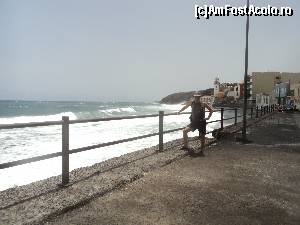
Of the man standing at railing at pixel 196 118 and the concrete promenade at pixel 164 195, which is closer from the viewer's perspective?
the concrete promenade at pixel 164 195

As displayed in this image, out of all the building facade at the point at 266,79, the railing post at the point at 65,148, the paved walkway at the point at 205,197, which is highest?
the building facade at the point at 266,79

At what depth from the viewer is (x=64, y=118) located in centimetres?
582

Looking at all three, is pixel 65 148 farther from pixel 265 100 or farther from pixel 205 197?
pixel 265 100

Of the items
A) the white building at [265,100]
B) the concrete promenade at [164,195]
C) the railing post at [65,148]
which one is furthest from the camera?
the white building at [265,100]

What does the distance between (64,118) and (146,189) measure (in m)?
1.72

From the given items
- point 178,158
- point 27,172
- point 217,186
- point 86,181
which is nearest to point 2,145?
point 27,172

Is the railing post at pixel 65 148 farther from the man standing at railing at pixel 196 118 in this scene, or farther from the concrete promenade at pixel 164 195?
the man standing at railing at pixel 196 118

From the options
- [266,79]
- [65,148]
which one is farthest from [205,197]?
[266,79]

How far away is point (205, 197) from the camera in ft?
17.9

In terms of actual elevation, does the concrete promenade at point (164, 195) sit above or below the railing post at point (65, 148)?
below

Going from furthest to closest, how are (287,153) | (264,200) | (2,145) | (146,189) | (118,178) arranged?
(2,145)
(287,153)
(118,178)
(146,189)
(264,200)

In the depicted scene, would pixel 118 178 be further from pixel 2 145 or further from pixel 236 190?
pixel 2 145

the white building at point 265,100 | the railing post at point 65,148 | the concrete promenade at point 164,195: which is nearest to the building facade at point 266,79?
the white building at point 265,100

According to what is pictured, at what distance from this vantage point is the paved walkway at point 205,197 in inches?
179
